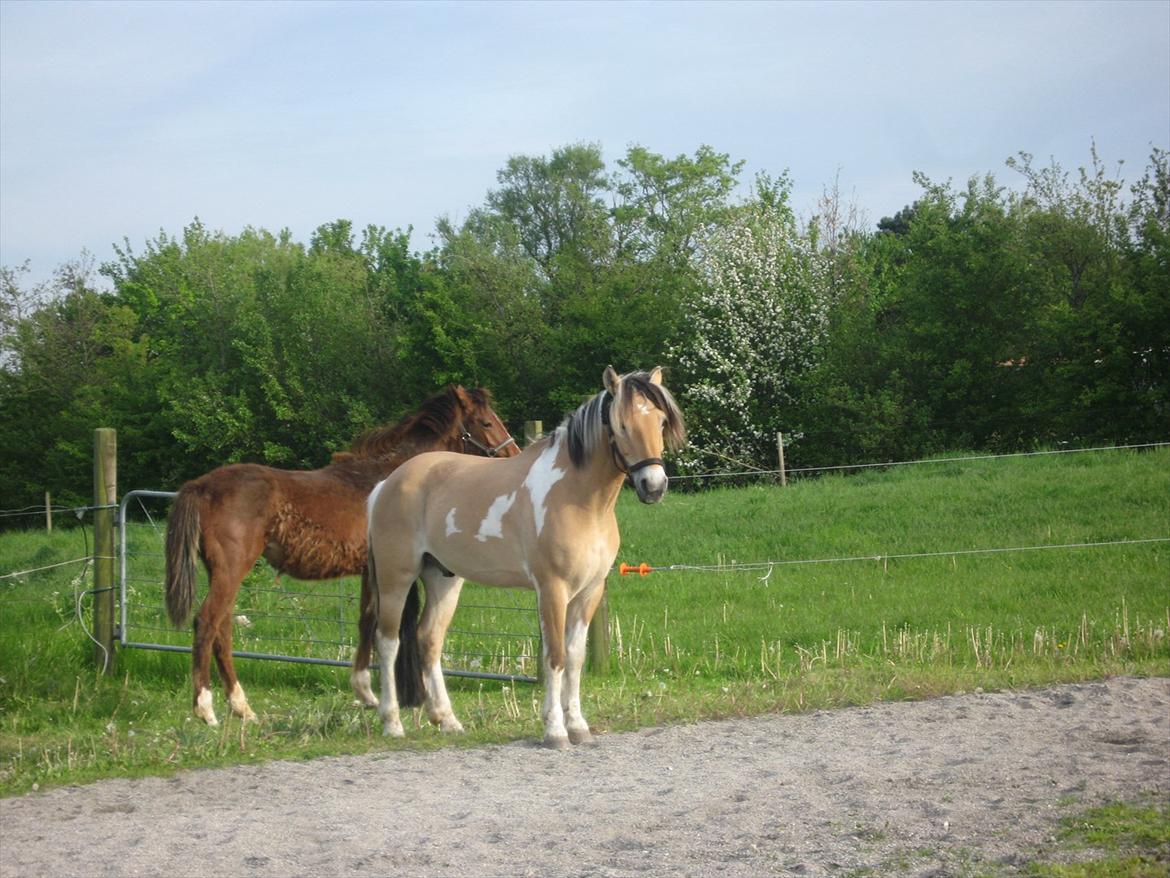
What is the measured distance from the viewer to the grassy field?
22.3 feet

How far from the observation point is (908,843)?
408cm

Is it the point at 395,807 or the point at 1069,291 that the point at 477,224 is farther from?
the point at 395,807

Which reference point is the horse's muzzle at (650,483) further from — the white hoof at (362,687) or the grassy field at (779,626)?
the white hoof at (362,687)

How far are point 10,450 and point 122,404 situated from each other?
3.99 m

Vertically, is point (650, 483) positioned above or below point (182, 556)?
above

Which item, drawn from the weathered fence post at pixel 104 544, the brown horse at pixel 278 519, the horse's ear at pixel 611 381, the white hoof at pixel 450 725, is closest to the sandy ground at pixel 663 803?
the white hoof at pixel 450 725

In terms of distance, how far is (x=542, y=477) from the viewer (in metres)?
6.45

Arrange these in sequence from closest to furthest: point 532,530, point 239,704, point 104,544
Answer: point 532,530 → point 239,704 → point 104,544

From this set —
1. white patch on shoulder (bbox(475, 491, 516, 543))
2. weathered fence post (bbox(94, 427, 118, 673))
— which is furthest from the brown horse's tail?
white patch on shoulder (bbox(475, 491, 516, 543))

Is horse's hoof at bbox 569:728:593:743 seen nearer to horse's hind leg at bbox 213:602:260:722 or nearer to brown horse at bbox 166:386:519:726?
brown horse at bbox 166:386:519:726

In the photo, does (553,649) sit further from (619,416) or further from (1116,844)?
(1116,844)

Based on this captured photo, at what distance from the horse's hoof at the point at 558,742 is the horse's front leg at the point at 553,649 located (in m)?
0.03

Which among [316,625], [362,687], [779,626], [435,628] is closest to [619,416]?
[435,628]

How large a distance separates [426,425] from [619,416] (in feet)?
10.9
